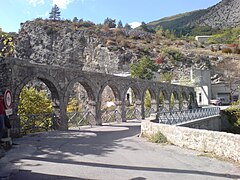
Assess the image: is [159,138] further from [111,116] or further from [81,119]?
[111,116]

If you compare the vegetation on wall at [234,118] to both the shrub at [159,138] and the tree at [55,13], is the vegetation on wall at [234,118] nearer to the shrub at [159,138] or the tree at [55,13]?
the shrub at [159,138]

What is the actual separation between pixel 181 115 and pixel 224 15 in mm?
108430

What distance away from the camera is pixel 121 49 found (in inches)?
2298

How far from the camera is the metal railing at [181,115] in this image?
1598 centimetres

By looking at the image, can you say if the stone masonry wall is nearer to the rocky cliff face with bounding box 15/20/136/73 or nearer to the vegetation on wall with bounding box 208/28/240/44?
the rocky cliff face with bounding box 15/20/136/73

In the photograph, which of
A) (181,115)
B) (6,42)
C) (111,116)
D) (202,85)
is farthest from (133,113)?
(202,85)

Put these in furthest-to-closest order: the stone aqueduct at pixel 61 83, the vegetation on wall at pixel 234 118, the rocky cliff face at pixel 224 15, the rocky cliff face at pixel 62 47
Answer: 1. the rocky cliff face at pixel 224 15
2. the rocky cliff face at pixel 62 47
3. the vegetation on wall at pixel 234 118
4. the stone aqueduct at pixel 61 83

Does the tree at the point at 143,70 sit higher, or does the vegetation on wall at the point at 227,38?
the vegetation on wall at the point at 227,38

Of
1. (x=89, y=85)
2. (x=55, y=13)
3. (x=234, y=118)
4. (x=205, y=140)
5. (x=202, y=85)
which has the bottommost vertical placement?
(x=234, y=118)

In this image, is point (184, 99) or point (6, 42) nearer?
point (6, 42)

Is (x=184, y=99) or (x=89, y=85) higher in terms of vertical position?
(x=89, y=85)

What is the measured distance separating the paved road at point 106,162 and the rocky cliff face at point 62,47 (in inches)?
1850

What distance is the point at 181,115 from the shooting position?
18562 millimetres

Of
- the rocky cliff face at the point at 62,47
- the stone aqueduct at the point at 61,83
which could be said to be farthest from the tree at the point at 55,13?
the stone aqueduct at the point at 61,83
